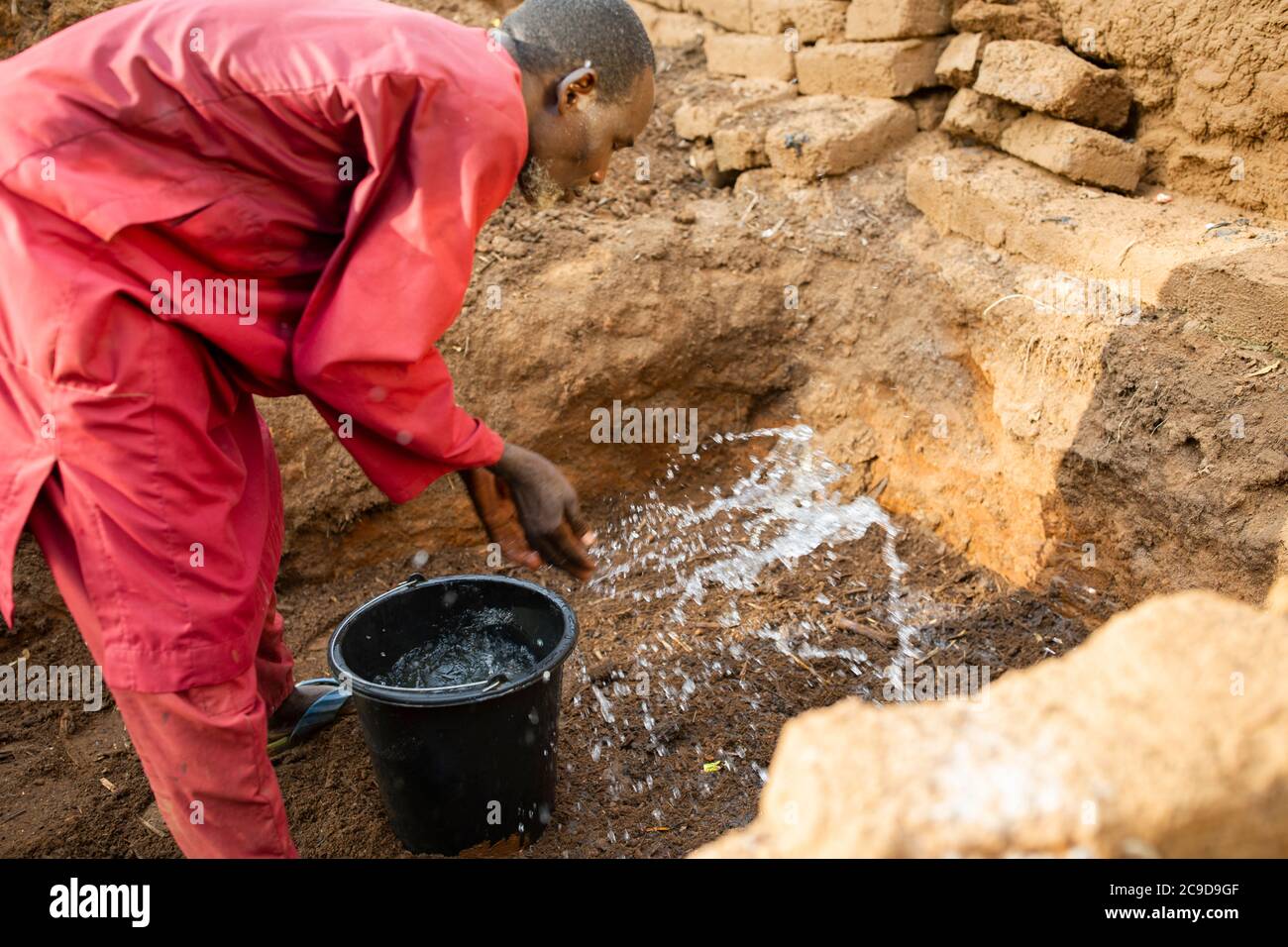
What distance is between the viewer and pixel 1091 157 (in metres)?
3.74

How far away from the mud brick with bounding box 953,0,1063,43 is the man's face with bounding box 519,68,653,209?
2.36m

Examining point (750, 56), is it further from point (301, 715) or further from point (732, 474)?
point (301, 715)

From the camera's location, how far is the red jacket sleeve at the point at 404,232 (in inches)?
69.2

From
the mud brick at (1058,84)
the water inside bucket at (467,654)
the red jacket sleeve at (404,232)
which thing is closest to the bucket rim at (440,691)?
the water inside bucket at (467,654)

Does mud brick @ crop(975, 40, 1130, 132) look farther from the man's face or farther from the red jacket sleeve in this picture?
the red jacket sleeve

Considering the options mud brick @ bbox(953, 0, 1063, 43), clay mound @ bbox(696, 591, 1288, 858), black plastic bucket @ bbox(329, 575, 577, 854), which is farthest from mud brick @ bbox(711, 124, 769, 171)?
clay mound @ bbox(696, 591, 1288, 858)

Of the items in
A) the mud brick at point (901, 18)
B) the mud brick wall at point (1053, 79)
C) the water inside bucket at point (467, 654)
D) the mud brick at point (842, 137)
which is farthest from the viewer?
the mud brick at point (842, 137)

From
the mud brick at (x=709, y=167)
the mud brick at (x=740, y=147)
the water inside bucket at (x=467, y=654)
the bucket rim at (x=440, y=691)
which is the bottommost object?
the water inside bucket at (x=467, y=654)

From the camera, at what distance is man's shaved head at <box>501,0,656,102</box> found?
83.9 inches

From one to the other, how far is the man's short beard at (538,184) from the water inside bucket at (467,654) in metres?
1.12

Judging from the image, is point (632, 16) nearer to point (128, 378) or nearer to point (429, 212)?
point (429, 212)

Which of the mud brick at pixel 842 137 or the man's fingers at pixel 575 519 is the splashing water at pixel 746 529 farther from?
the man's fingers at pixel 575 519

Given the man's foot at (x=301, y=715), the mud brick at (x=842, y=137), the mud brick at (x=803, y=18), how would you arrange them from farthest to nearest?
the mud brick at (x=803, y=18) → the mud brick at (x=842, y=137) → the man's foot at (x=301, y=715)

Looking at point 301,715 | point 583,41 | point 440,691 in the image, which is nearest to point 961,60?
point 583,41
